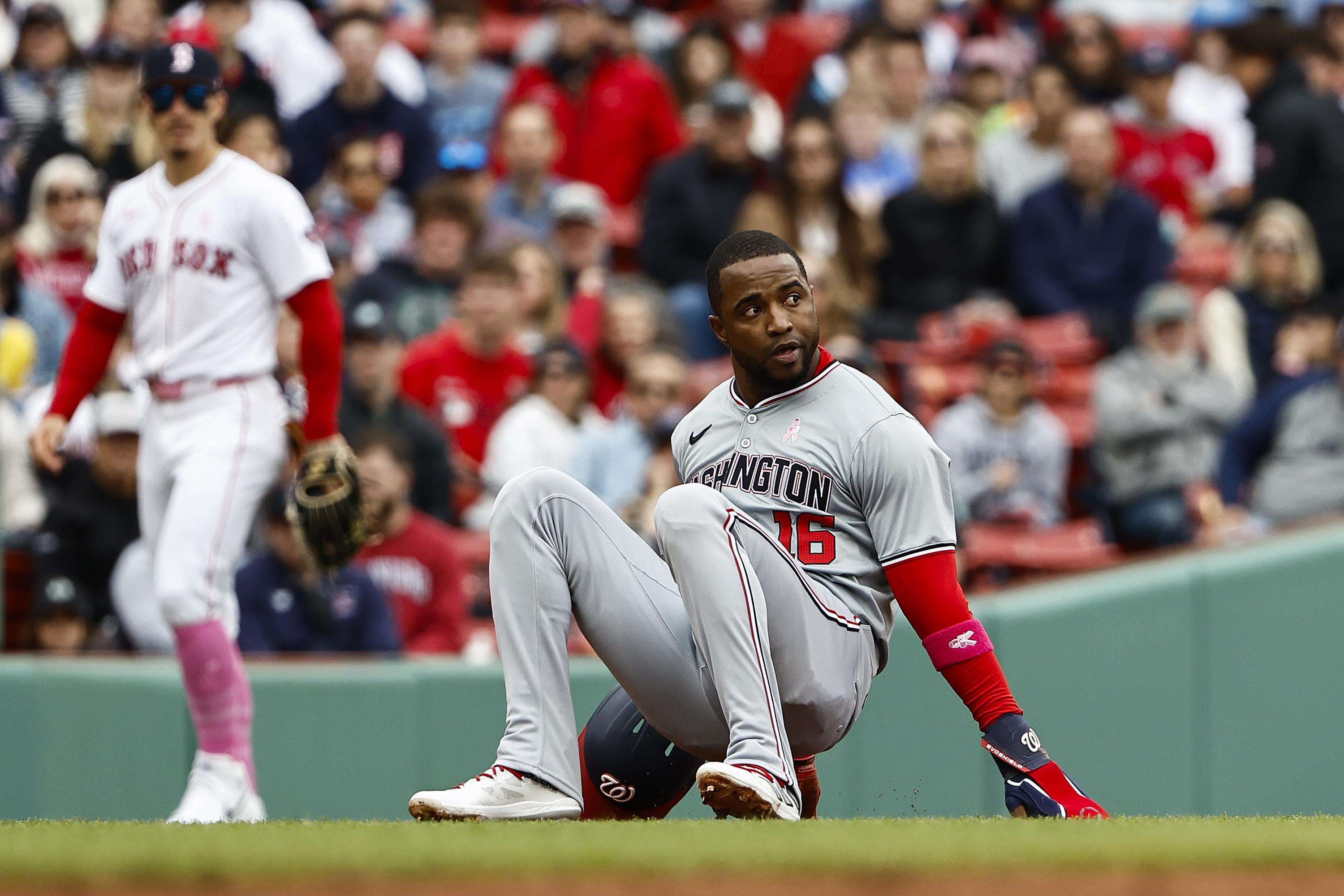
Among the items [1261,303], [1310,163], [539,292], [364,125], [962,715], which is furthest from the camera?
[1310,163]

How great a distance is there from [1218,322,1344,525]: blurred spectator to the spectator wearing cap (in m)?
2.40

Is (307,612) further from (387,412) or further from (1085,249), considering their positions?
(1085,249)

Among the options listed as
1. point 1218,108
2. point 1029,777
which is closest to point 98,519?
point 1029,777

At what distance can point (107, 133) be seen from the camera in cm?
855

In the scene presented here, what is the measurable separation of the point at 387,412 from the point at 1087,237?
3689 mm

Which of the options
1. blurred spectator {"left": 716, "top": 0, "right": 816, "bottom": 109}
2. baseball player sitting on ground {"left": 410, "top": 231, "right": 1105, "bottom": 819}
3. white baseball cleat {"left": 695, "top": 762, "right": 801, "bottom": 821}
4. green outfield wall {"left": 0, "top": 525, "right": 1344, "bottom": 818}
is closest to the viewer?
white baseball cleat {"left": 695, "top": 762, "right": 801, "bottom": 821}

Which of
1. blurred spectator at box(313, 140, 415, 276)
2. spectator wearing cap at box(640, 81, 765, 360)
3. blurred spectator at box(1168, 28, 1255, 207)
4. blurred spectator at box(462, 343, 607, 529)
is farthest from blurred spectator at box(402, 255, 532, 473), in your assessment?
blurred spectator at box(1168, 28, 1255, 207)

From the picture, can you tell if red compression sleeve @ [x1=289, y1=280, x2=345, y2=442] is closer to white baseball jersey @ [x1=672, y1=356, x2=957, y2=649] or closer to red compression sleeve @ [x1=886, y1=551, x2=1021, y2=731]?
white baseball jersey @ [x1=672, y1=356, x2=957, y2=649]

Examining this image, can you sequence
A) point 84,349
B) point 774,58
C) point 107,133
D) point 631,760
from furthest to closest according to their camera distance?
point 774,58 → point 107,133 → point 84,349 → point 631,760

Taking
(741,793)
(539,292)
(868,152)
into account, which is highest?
(868,152)

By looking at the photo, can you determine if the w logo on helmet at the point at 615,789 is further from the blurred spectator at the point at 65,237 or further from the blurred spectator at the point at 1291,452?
the blurred spectator at the point at 65,237

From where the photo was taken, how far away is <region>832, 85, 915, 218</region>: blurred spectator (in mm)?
9156

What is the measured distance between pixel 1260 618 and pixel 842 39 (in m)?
5.66

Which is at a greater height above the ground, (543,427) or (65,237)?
(65,237)
